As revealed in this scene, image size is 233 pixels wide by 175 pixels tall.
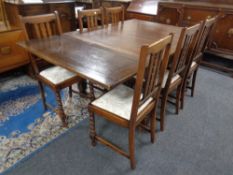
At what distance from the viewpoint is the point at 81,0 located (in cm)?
473

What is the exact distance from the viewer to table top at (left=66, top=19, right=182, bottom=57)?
175 centimetres

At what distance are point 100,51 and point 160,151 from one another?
41.8 inches

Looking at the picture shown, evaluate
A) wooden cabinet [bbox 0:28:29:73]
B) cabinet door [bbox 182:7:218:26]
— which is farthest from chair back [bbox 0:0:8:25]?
cabinet door [bbox 182:7:218:26]

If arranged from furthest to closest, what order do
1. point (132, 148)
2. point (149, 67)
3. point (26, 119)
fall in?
point (26, 119) → point (132, 148) → point (149, 67)

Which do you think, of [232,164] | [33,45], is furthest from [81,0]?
[232,164]

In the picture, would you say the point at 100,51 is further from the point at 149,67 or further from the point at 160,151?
the point at 160,151

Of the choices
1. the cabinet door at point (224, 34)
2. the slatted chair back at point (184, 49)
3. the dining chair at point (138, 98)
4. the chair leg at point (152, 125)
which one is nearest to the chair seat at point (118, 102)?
the dining chair at point (138, 98)

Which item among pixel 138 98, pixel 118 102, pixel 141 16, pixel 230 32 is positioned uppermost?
pixel 141 16

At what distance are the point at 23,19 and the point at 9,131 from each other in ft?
3.62

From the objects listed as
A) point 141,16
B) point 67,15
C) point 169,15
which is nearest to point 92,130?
point 67,15

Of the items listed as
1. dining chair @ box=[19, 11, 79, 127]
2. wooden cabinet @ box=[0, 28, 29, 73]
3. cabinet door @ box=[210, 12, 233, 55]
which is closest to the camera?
dining chair @ box=[19, 11, 79, 127]

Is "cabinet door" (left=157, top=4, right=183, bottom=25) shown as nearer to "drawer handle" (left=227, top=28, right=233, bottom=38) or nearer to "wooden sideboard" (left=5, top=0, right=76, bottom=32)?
"drawer handle" (left=227, top=28, right=233, bottom=38)

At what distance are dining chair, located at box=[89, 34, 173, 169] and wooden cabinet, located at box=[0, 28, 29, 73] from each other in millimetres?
1749

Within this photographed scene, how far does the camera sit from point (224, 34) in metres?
2.91
